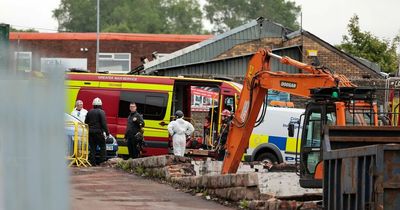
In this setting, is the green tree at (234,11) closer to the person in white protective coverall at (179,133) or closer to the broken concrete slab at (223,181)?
the person in white protective coverall at (179,133)

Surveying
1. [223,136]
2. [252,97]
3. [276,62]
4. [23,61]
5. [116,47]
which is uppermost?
[116,47]

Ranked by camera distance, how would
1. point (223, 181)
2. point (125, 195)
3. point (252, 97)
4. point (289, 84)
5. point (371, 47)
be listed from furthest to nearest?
point (371, 47) → point (252, 97) → point (289, 84) → point (223, 181) → point (125, 195)

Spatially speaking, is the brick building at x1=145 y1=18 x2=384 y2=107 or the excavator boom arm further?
the brick building at x1=145 y1=18 x2=384 y2=107

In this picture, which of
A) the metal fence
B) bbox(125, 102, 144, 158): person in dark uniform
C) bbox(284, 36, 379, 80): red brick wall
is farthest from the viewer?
bbox(284, 36, 379, 80): red brick wall

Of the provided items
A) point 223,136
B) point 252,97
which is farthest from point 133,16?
point 252,97

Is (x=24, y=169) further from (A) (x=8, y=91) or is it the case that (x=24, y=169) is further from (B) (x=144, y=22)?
(B) (x=144, y=22)

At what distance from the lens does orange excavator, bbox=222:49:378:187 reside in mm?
17750

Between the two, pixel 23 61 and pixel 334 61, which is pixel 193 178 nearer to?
pixel 23 61

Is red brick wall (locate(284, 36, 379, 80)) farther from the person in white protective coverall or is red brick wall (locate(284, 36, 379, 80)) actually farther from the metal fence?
the metal fence

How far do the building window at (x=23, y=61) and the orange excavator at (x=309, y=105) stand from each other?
13.4 meters

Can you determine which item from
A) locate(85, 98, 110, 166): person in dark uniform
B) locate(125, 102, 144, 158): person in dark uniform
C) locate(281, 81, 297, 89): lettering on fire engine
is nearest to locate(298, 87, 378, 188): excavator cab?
locate(281, 81, 297, 89): lettering on fire engine

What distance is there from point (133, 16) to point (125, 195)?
339ft

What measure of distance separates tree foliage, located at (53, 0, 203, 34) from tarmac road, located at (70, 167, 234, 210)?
3469 inches

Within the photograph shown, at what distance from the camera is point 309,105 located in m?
18.1
